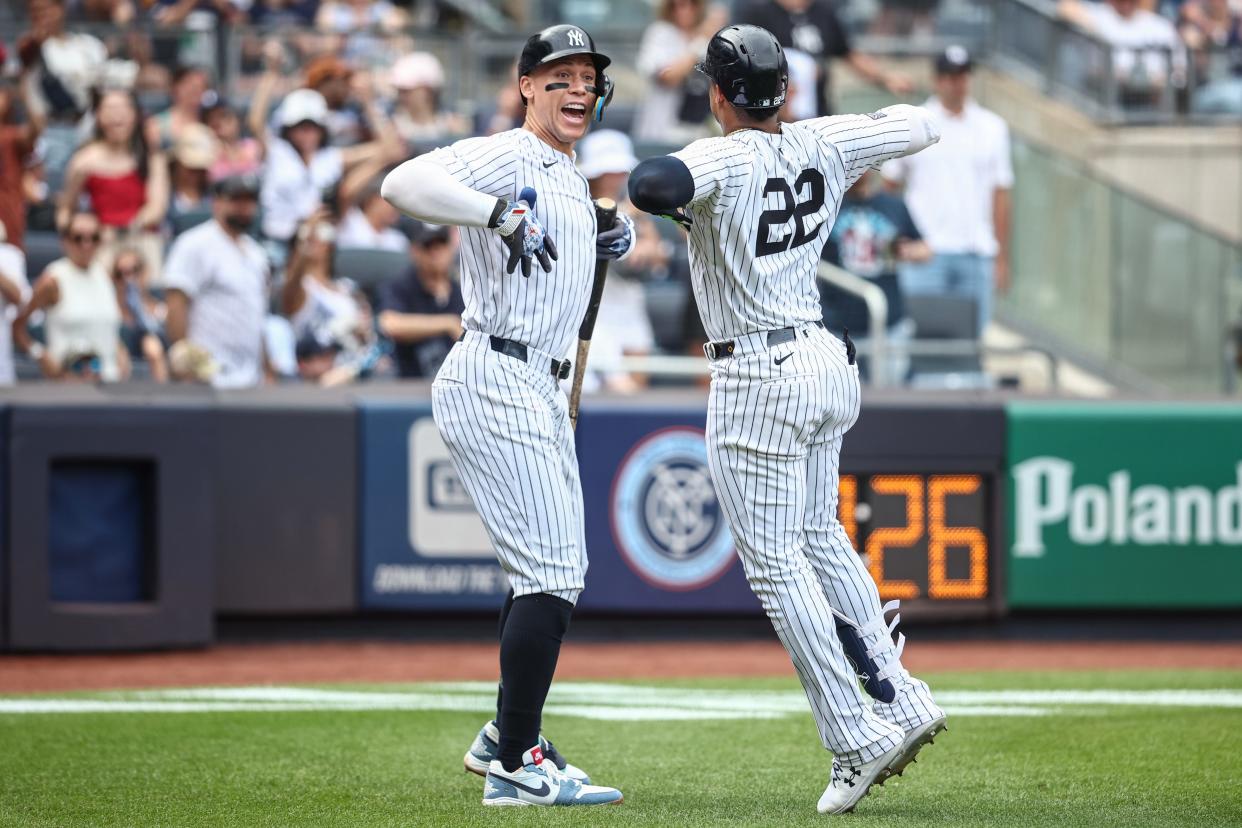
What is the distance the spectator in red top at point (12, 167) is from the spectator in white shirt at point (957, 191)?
5.53 metres

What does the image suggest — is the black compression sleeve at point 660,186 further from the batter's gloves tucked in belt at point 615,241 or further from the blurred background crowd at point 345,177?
the blurred background crowd at point 345,177

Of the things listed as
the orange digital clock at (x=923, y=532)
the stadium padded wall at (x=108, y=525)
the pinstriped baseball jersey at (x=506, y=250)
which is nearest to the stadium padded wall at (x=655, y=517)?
the orange digital clock at (x=923, y=532)

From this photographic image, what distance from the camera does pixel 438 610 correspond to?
9352 millimetres

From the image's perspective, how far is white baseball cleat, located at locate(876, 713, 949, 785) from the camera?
16.1 feet

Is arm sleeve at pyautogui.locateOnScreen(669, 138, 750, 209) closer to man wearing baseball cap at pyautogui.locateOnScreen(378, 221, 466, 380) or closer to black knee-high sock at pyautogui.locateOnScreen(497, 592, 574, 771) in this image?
black knee-high sock at pyautogui.locateOnScreen(497, 592, 574, 771)

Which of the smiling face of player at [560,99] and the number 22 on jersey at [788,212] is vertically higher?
the smiling face of player at [560,99]

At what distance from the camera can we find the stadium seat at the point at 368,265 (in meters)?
11.7

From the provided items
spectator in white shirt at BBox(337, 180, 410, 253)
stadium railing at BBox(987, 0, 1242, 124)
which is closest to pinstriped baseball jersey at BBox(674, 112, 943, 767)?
spectator in white shirt at BBox(337, 180, 410, 253)

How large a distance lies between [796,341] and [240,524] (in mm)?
4899

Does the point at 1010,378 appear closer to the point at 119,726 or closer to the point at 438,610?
the point at 438,610

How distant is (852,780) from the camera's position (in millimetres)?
A: 4898

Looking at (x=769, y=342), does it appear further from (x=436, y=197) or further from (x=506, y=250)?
(x=436, y=197)

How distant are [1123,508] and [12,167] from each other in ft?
22.8

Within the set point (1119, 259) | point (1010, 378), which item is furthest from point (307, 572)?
point (1119, 259)
